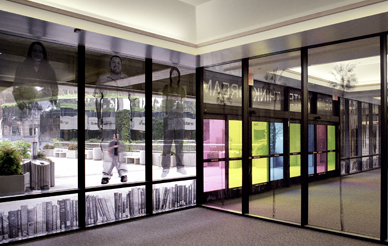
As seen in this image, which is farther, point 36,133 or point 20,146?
point 36,133

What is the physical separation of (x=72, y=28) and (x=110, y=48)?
114 cm

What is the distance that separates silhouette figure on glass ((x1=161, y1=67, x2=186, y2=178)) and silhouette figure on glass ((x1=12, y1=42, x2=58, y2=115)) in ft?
7.64

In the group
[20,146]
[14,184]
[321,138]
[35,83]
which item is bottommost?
[14,184]

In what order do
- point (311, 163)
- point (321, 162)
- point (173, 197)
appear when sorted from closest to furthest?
1. point (321, 162)
2. point (311, 163)
3. point (173, 197)

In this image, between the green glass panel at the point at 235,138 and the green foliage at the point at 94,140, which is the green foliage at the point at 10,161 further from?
the green glass panel at the point at 235,138

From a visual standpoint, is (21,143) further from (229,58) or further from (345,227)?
(345,227)

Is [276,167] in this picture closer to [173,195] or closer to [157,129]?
[173,195]

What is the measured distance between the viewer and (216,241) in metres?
4.71

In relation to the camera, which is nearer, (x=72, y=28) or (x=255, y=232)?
(x=72, y=28)

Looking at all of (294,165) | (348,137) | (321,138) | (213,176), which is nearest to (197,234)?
(213,176)

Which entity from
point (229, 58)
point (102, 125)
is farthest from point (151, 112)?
point (229, 58)

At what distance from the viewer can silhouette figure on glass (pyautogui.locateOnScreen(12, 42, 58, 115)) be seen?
15.9ft

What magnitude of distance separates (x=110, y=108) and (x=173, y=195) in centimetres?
231

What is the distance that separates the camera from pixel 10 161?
4.70 m
